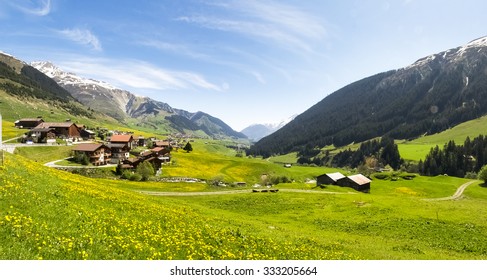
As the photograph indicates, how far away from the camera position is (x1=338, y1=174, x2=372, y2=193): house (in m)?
121

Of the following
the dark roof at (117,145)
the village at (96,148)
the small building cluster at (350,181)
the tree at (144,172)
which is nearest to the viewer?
the tree at (144,172)

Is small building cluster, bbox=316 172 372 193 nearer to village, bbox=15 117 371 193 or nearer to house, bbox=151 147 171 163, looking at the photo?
village, bbox=15 117 371 193

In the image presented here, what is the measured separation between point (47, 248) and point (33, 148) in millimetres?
143694

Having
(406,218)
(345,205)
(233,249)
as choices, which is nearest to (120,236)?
(233,249)

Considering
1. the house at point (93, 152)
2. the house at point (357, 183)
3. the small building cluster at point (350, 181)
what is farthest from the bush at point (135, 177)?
the house at point (357, 183)

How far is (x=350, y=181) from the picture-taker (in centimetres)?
12481

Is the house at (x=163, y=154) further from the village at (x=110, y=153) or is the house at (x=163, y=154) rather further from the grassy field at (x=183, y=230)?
the grassy field at (x=183, y=230)

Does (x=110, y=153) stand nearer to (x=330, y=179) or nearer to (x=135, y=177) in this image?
(x=135, y=177)

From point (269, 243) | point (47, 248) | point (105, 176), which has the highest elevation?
point (47, 248)

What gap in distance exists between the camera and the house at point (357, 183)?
12082cm

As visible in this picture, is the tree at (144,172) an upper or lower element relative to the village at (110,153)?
lower

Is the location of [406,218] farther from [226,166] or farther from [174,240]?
[226,166]

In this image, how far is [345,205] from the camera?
66.3 meters

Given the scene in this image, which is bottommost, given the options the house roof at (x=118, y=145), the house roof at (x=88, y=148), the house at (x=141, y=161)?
the house at (x=141, y=161)
